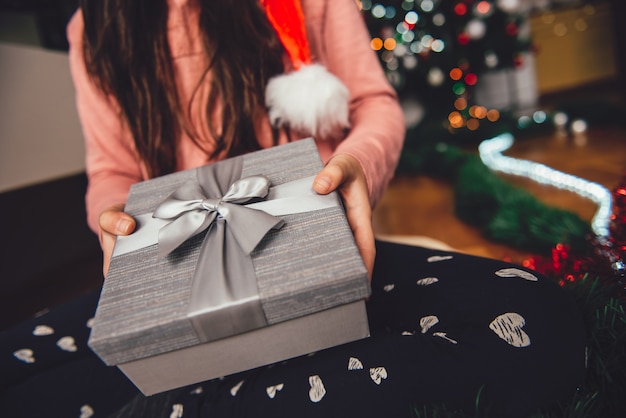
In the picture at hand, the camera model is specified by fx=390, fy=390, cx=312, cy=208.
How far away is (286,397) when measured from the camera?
1.35 feet

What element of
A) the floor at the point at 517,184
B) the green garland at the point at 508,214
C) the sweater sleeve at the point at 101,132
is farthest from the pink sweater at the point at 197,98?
the green garland at the point at 508,214

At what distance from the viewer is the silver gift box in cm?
34

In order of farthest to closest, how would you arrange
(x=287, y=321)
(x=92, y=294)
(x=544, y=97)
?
(x=544, y=97) → (x=92, y=294) → (x=287, y=321)

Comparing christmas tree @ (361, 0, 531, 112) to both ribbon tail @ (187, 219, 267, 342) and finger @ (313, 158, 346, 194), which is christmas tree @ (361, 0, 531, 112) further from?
ribbon tail @ (187, 219, 267, 342)

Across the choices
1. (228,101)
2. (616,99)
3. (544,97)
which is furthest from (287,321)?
(544,97)

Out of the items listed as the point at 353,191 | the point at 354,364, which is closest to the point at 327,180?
the point at 353,191

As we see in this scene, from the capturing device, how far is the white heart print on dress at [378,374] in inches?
16.0

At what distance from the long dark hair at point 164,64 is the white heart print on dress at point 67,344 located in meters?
0.30

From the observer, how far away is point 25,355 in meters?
0.58

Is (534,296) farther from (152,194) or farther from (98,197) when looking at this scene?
(98,197)

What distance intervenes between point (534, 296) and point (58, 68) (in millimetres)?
1314

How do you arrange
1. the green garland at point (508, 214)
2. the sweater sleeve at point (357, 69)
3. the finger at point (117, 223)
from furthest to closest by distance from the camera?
the green garland at point (508, 214)
the sweater sleeve at point (357, 69)
the finger at point (117, 223)

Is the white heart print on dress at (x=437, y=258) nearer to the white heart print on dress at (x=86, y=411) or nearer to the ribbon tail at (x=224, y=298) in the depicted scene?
the ribbon tail at (x=224, y=298)

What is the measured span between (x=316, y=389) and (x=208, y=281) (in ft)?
0.55
